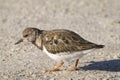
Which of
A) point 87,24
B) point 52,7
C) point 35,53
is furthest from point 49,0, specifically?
point 35,53

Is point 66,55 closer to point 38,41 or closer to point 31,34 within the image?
point 38,41

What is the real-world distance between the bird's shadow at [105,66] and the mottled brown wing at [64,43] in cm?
77

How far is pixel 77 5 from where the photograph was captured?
1684cm

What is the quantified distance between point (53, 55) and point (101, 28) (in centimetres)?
457

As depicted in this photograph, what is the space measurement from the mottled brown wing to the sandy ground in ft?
1.76

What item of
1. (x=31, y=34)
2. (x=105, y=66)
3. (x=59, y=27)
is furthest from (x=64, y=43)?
(x=59, y=27)

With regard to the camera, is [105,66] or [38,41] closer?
[38,41]

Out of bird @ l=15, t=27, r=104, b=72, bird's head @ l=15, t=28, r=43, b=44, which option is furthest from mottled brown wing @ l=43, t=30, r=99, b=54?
bird's head @ l=15, t=28, r=43, b=44

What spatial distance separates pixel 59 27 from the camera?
44.9ft

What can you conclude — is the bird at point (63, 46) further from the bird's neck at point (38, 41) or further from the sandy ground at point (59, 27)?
the sandy ground at point (59, 27)

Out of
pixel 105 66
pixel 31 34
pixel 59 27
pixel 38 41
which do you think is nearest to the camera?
pixel 38 41

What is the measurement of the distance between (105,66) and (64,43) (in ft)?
3.99

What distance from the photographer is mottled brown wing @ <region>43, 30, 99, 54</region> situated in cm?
945

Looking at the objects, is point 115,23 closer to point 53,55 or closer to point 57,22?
point 57,22
